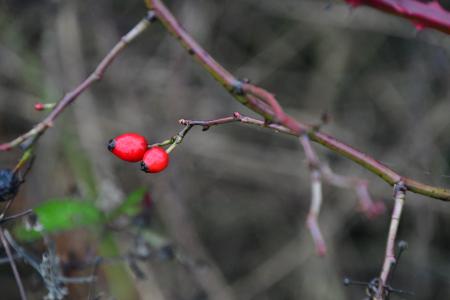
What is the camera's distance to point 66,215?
2.16 metres

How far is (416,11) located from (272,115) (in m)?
0.54

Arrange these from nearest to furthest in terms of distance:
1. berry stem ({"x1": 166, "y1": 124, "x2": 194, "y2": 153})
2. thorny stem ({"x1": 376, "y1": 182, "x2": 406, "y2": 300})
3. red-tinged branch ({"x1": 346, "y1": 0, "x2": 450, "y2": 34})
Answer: thorny stem ({"x1": 376, "y1": 182, "x2": 406, "y2": 300})
berry stem ({"x1": 166, "y1": 124, "x2": 194, "y2": 153})
red-tinged branch ({"x1": 346, "y1": 0, "x2": 450, "y2": 34})

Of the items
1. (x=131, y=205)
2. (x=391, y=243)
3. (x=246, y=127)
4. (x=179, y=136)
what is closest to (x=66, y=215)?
(x=131, y=205)

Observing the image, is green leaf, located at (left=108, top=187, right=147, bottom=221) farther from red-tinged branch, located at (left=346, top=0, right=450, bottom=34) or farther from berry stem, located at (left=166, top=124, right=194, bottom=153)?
red-tinged branch, located at (left=346, top=0, right=450, bottom=34)

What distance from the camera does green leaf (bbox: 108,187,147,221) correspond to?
6.96 ft

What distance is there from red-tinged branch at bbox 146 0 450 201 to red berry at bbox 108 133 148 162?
284 millimetres

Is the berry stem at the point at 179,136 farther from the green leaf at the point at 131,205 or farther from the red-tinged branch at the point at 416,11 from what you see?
the green leaf at the point at 131,205

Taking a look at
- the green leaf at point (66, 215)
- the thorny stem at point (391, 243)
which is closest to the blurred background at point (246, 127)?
the green leaf at point (66, 215)

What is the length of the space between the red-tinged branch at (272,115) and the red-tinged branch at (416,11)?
403mm

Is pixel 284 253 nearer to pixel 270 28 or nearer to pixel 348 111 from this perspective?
pixel 348 111

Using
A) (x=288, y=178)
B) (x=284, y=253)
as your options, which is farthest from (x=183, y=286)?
(x=288, y=178)

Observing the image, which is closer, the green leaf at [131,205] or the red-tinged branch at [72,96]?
the red-tinged branch at [72,96]

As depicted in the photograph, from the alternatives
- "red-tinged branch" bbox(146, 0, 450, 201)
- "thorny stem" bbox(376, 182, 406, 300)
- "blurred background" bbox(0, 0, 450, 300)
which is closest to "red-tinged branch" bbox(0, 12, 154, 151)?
"red-tinged branch" bbox(146, 0, 450, 201)

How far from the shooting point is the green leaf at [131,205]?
2.12 m
